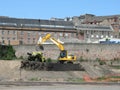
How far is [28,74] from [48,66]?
4346 mm

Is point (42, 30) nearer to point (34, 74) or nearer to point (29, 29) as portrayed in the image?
point (29, 29)

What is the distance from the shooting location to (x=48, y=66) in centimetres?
5231

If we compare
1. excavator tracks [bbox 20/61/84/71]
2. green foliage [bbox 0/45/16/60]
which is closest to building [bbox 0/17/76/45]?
Result: green foliage [bbox 0/45/16/60]

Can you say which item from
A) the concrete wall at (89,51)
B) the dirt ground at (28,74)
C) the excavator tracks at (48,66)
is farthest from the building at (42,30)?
the dirt ground at (28,74)

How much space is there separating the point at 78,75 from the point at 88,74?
1.98 metres

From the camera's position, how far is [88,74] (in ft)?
176

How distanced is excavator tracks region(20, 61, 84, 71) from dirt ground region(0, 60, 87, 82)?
37.0 inches

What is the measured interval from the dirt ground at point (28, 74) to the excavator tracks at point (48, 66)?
94 centimetres

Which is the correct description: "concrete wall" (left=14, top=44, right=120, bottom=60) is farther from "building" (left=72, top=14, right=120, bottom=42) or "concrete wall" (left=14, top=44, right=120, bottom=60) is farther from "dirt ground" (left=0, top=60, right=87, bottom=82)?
"building" (left=72, top=14, right=120, bottom=42)

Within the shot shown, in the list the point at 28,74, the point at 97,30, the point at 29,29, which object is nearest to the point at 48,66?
the point at 28,74

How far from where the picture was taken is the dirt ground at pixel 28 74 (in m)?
46.4

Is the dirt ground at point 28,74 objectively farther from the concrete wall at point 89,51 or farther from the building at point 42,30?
the building at point 42,30

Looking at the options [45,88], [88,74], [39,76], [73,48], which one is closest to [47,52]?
[73,48]

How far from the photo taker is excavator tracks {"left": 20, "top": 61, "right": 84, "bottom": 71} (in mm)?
50719
